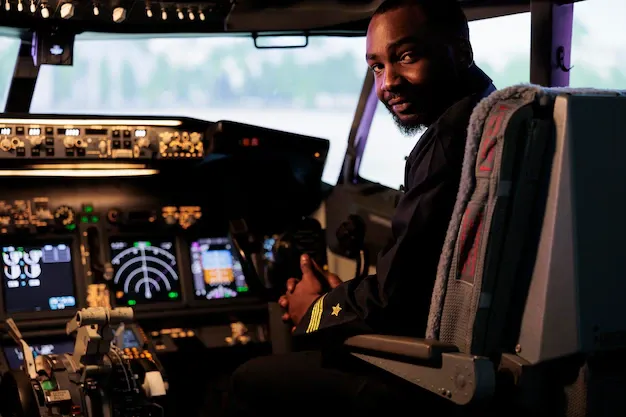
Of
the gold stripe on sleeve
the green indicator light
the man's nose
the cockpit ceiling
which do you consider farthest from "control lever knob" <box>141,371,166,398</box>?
the man's nose

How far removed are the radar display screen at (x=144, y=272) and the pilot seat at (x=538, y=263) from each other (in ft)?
7.22

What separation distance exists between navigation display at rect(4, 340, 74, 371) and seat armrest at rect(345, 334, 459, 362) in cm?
184

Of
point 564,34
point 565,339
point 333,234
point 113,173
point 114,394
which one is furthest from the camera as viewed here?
point 333,234

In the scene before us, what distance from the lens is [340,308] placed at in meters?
1.97

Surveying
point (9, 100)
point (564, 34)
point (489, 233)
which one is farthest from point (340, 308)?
point (9, 100)

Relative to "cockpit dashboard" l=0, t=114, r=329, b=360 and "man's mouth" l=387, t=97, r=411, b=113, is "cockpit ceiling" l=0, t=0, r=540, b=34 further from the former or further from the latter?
"man's mouth" l=387, t=97, r=411, b=113

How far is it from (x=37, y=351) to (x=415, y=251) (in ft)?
6.77

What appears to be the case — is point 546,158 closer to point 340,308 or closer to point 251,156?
point 340,308

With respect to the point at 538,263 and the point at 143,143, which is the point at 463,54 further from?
the point at 143,143

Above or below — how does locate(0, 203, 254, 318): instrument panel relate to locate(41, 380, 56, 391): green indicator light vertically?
above

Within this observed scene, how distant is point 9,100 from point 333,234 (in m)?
1.51

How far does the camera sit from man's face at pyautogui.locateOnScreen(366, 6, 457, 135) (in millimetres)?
2004

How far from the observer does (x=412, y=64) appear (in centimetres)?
201

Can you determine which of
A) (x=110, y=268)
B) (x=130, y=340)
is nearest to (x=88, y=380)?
(x=130, y=340)
